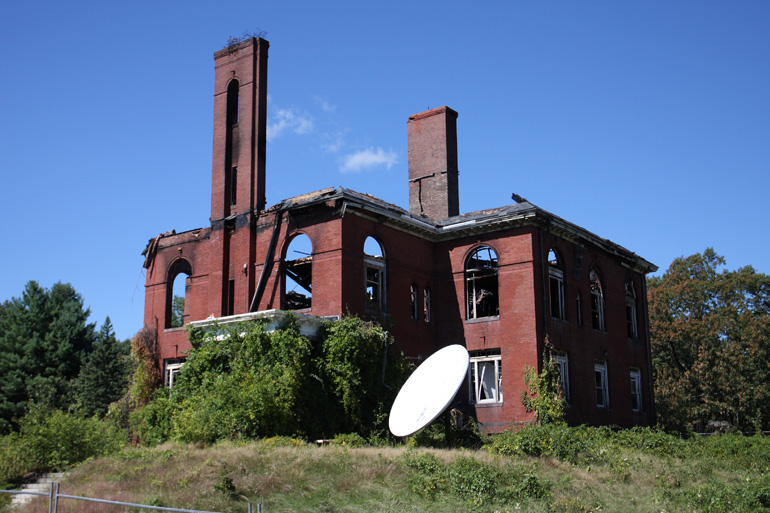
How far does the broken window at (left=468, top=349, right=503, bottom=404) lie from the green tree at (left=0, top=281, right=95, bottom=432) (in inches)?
1021

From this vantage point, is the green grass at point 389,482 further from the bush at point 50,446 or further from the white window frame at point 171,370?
the white window frame at point 171,370

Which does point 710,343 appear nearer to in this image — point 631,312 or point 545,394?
point 631,312

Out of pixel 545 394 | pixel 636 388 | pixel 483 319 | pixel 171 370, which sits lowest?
pixel 545 394

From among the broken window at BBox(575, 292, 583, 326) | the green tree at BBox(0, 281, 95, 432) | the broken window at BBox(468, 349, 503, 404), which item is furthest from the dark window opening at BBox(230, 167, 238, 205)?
the green tree at BBox(0, 281, 95, 432)

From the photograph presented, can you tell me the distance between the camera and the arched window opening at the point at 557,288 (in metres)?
29.3

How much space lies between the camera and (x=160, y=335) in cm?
3016

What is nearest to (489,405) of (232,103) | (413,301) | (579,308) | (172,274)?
(413,301)

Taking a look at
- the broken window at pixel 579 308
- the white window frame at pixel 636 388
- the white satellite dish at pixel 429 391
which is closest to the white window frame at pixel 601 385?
the broken window at pixel 579 308

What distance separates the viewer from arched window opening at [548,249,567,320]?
29.3m

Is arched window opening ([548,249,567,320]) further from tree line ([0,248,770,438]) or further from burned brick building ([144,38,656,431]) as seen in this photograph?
tree line ([0,248,770,438])

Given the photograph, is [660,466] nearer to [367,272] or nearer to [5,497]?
[367,272]

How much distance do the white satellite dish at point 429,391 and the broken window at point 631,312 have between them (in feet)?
52.7

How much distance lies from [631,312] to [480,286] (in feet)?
29.5

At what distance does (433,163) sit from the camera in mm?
33812
